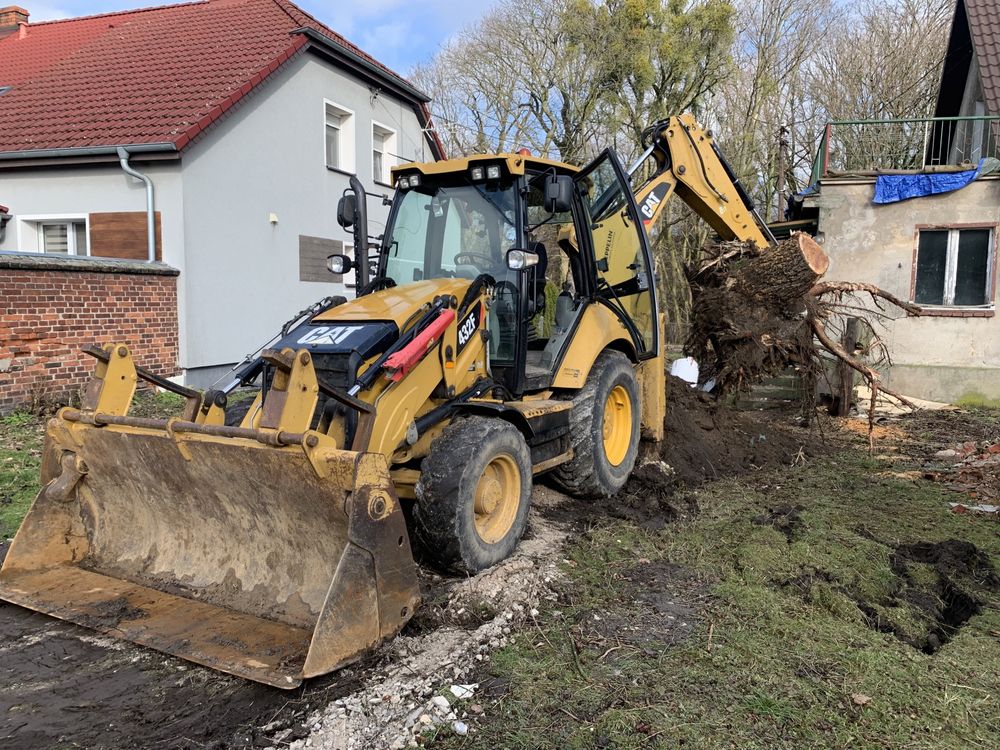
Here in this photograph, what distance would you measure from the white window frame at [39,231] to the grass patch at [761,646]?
10.0 meters

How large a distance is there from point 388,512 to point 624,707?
132cm

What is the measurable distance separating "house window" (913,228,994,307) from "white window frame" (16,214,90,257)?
13.1 m

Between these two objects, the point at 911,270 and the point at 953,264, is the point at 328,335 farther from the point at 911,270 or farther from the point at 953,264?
→ the point at 953,264

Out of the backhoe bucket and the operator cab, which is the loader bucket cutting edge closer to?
the backhoe bucket

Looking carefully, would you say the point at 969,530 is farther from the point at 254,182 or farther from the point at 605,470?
the point at 254,182

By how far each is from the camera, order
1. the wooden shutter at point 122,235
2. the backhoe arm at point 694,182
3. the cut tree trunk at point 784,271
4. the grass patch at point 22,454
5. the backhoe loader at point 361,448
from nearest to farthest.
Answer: the backhoe loader at point 361,448, the grass patch at point 22,454, the backhoe arm at point 694,182, the cut tree trunk at point 784,271, the wooden shutter at point 122,235

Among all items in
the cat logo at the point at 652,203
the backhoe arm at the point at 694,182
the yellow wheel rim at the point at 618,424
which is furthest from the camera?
the backhoe arm at the point at 694,182

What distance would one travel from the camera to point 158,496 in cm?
425

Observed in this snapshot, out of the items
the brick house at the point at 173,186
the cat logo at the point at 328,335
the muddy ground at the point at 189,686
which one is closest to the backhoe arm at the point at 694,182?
the cat logo at the point at 328,335

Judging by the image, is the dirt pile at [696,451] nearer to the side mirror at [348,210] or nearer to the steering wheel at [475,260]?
the steering wheel at [475,260]

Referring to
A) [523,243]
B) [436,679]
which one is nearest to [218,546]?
[436,679]

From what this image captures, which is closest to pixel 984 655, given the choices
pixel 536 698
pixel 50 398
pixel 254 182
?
pixel 536 698

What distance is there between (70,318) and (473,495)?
24.5 feet

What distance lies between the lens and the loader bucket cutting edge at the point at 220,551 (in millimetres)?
3422
